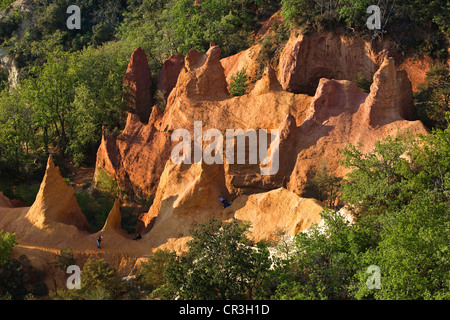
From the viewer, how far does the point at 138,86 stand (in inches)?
1694

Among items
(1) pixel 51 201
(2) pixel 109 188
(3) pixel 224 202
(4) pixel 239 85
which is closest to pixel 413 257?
(3) pixel 224 202

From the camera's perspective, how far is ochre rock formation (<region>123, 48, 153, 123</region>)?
43.0 meters

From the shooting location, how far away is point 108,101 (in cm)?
4256

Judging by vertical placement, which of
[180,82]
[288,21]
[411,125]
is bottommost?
[411,125]

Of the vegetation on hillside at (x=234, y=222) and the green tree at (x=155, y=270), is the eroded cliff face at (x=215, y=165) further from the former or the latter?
the green tree at (x=155, y=270)

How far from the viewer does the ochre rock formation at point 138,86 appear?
43.0m

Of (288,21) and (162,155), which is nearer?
(162,155)

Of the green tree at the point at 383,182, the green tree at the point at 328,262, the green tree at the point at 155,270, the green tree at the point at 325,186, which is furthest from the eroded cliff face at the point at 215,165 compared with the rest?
the green tree at the point at 328,262

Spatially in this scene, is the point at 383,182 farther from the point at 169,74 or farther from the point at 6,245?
the point at 169,74

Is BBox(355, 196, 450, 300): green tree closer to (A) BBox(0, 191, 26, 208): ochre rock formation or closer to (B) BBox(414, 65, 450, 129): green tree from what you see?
(B) BBox(414, 65, 450, 129): green tree

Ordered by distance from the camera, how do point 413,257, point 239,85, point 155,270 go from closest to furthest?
point 413,257 < point 155,270 < point 239,85
